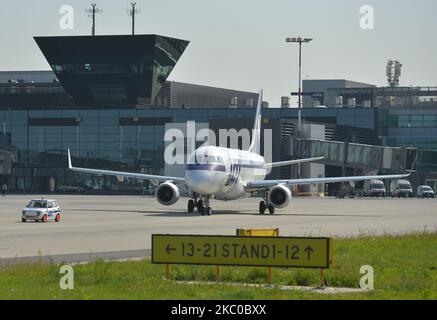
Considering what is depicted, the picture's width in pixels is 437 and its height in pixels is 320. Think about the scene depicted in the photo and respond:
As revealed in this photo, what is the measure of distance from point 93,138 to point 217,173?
84.8 metres

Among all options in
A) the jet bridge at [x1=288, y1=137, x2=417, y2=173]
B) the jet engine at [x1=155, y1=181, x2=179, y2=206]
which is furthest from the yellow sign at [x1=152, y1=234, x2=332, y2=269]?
the jet bridge at [x1=288, y1=137, x2=417, y2=173]

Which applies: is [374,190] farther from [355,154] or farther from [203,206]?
[203,206]

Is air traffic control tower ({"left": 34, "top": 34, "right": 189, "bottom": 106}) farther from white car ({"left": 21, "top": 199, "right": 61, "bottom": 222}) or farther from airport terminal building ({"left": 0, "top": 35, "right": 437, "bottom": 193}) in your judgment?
white car ({"left": 21, "top": 199, "right": 61, "bottom": 222})

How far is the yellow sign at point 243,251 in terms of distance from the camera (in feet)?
91.7

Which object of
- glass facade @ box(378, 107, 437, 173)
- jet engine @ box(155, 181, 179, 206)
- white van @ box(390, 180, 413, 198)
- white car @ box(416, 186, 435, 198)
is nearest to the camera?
jet engine @ box(155, 181, 179, 206)

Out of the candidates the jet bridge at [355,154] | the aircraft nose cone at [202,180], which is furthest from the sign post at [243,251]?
A: the jet bridge at [355,154]

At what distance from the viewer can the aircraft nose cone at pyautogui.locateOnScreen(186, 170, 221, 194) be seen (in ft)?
228

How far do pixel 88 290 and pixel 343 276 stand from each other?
7.42 m

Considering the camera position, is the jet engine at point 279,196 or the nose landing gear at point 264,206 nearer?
the jet engine at point 279,196

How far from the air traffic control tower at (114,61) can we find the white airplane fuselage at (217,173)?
210ft

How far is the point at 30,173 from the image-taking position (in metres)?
154

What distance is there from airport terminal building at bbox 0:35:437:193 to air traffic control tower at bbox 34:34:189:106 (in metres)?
0.14

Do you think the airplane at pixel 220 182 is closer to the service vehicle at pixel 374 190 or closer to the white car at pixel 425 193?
the service vehicle at pixel 374 190
